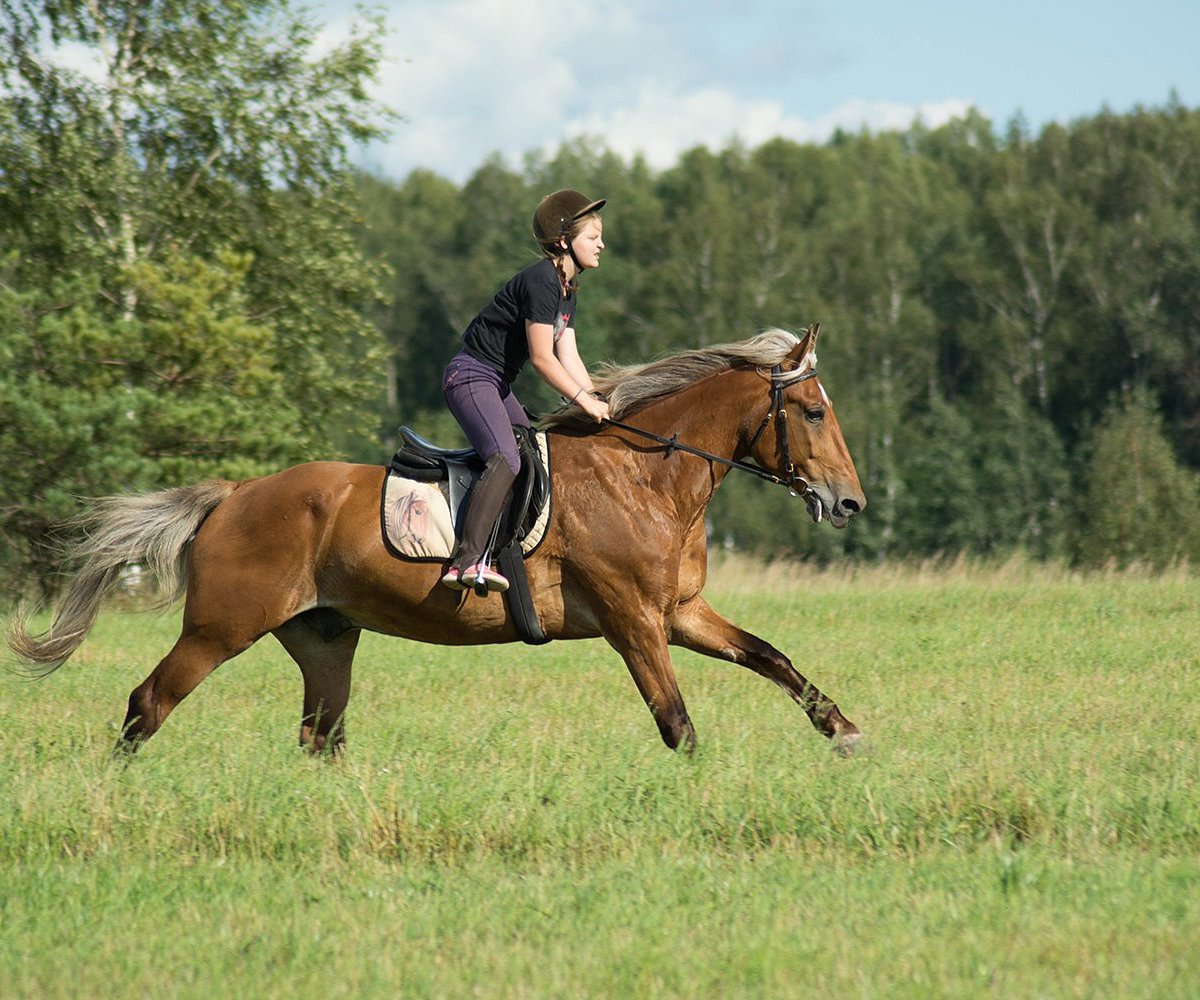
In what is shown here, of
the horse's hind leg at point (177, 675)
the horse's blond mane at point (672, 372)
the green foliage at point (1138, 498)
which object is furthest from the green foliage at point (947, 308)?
the horse's hind leg at point (177, 675)

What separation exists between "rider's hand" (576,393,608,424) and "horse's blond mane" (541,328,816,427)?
0.50 feet

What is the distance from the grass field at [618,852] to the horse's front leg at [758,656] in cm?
18

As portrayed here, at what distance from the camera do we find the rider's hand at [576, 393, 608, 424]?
7.41 metres

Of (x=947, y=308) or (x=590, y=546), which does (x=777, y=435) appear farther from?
(x=947, y=308)

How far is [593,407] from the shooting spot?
24.4 ft

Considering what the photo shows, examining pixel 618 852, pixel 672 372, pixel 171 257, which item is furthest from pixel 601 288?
pixel 618 852

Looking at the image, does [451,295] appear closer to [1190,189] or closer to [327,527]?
[1190,189]

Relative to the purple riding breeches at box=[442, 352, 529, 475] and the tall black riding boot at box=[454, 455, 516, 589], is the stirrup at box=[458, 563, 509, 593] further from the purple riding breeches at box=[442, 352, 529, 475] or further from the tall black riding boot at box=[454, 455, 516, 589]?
the purple riding breeches at box=[442, 352, 529, 475]

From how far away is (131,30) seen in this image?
88.4ft

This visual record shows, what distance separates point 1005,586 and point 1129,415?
81.3 feet

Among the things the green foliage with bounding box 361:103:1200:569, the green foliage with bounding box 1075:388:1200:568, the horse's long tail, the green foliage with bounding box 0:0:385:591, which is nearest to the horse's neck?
the horse's long tail

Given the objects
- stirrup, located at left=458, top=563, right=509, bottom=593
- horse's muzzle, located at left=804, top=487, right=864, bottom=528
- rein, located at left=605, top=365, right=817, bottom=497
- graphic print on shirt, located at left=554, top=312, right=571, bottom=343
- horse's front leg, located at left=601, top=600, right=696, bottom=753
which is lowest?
horse's front leg, located at left=601, top=600, right=696, bottom=753

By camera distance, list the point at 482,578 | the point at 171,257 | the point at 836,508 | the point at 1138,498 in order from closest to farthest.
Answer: the point at 482,578
the point at 836,508
the point at 171,257
the point at 1138,498

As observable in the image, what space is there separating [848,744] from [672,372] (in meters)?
2.21
